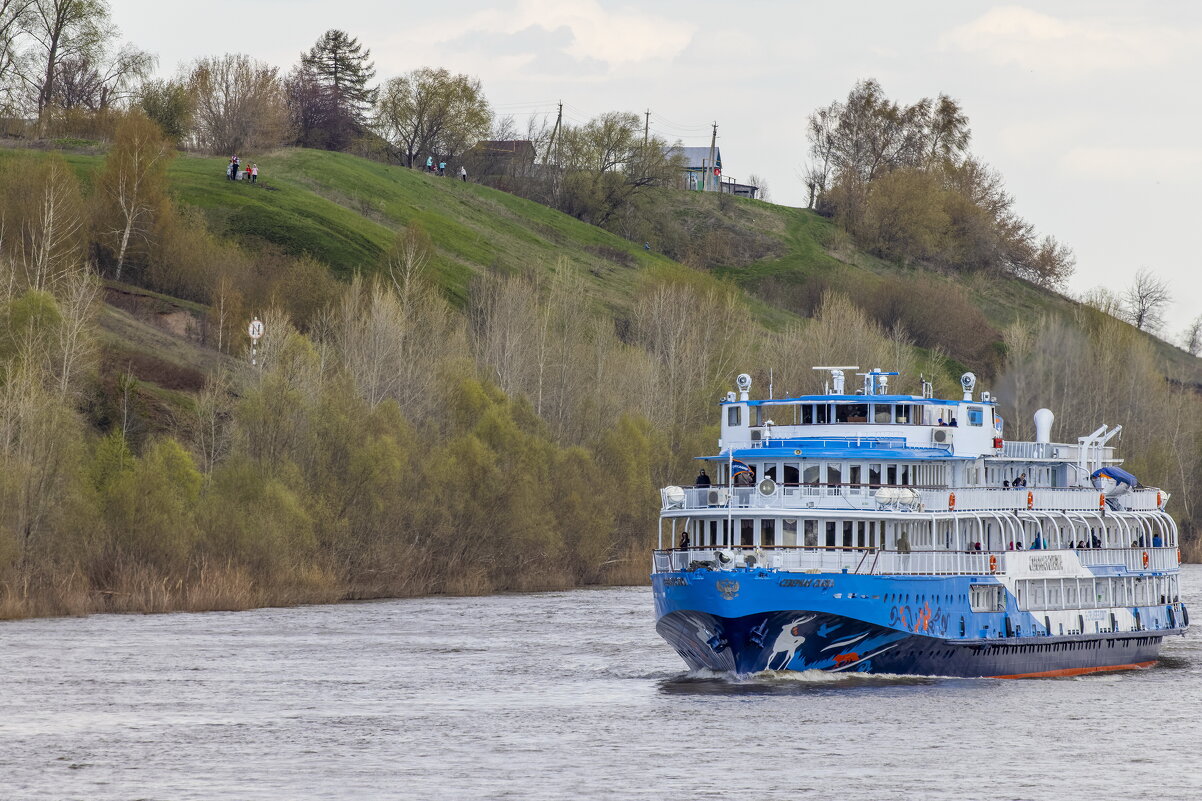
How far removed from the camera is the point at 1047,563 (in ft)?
189

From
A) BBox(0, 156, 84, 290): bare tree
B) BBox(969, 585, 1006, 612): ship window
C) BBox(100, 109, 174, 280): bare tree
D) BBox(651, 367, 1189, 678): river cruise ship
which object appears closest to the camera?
BBox(651, 367, 1189, 678): river cruise ship

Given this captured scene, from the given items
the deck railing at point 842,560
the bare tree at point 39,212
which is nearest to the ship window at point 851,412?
the deck railing at point 842,560

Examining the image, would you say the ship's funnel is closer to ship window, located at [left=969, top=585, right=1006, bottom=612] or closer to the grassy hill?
ship window, located at [left=969, top=585, right=1006, bottom=612]

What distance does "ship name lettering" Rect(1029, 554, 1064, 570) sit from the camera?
5697 centimetres

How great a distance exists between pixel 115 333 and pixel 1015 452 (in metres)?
68.3

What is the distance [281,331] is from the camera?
3664 inches

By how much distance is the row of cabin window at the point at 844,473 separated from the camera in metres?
54.4

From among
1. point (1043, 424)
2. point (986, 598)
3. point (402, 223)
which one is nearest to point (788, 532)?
point (986, 598)

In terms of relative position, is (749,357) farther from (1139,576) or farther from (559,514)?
(1139,576)

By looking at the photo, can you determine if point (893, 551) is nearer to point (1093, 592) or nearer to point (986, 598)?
point (986, 598)

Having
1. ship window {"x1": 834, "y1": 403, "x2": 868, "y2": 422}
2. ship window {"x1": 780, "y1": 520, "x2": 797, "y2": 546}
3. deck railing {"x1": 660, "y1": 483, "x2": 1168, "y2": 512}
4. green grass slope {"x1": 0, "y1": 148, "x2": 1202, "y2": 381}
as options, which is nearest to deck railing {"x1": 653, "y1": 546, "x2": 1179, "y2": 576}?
ship window {"x1": 780, "y1": 520, "x2": 797, "y2": 546}

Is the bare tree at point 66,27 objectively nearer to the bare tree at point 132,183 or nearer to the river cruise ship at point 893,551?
the bare tree at point 132,183

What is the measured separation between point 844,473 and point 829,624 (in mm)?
5862

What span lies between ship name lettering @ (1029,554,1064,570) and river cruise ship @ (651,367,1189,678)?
0.23ft
